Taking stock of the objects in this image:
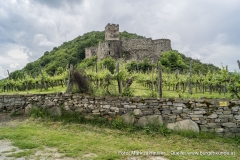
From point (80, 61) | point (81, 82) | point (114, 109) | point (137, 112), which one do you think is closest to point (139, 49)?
point (80, 61)

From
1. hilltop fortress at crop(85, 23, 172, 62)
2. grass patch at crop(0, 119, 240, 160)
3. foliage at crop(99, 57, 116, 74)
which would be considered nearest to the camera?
grass patch at crop(0, 119, 240, 160)

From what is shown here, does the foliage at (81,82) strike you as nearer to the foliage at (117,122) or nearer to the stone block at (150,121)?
the foliage at (117,122)

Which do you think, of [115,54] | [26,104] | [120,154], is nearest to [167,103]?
[120,154]

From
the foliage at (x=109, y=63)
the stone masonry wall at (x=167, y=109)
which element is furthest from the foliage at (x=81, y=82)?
the foliage at (x=109, y=63)

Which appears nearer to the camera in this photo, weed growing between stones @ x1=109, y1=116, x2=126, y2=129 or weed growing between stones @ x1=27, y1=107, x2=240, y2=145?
weed growing between stones @ x1=27, y1=107, x2=240, y2=145

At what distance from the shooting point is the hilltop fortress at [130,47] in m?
45.7

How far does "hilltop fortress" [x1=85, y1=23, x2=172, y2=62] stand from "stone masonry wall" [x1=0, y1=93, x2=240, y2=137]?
3622 cm

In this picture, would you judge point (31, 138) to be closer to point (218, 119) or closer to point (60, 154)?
point (60, 154)

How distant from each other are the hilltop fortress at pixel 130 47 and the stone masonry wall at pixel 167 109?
3622cm

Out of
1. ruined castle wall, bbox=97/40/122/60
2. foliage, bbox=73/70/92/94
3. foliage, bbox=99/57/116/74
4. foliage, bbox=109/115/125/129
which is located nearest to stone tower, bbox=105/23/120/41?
ruined castle wall, bbox=97/40/122/60

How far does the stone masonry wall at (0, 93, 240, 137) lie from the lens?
653 centimetres

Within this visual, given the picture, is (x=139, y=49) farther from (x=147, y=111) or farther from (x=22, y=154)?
(x=22, y=154)

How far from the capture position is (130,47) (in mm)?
48031

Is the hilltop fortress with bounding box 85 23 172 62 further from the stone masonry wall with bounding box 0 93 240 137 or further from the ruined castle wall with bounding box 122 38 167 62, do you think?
the stone masonry wall with bounding box 0 93 240 137
